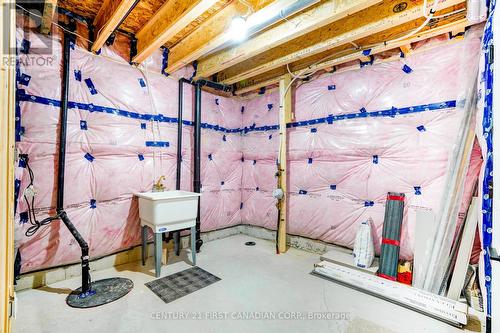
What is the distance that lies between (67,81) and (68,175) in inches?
39.6

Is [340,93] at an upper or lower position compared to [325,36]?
lower

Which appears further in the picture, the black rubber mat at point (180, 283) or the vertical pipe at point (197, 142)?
the vertical pipe at point (197, 142)

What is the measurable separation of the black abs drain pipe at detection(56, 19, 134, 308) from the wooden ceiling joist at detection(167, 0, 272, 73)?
3.79ft

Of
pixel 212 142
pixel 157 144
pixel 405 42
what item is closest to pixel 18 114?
pixel 157 144

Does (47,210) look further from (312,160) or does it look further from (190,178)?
(312,160)

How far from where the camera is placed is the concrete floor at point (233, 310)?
189 centimetres

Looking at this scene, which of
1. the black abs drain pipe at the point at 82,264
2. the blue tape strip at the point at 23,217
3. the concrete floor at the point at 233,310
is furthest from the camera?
the blue tape strip at the point at 23,217

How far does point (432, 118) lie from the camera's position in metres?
2.63

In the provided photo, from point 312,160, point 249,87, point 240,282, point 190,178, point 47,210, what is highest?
point 249,87

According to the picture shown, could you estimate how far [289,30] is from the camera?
8.01 feet

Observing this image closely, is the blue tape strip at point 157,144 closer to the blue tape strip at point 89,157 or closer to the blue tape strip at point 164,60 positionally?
the blue tape strip at point 89,157

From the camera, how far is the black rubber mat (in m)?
2.35

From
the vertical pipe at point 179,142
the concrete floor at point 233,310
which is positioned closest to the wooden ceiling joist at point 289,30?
the vertical pipe at point 179,142

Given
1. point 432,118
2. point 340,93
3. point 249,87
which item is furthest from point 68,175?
point 432,118
